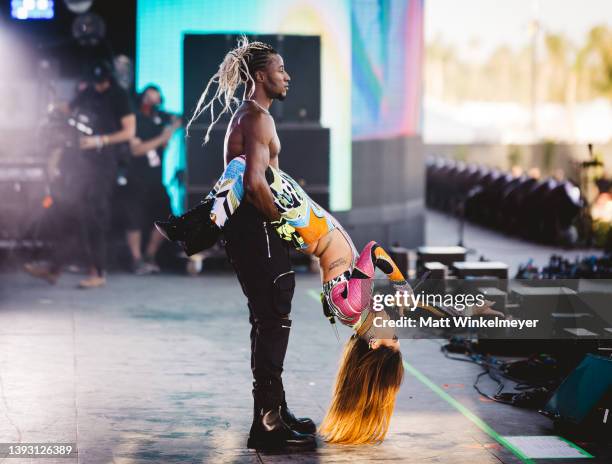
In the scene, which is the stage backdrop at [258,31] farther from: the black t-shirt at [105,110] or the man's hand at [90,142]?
the man's hand at [90,142]

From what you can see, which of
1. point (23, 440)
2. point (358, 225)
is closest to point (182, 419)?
point (23, 440)

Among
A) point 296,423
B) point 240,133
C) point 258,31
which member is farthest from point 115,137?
point 296,423

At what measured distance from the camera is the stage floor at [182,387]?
6082 mm

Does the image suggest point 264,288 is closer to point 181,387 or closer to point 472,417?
point 472,417

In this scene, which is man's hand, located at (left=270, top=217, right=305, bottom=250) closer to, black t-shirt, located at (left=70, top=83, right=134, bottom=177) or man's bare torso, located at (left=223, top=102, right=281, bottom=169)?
man's bare torso, located at (left=223, top=102, right=281, bottom=169)

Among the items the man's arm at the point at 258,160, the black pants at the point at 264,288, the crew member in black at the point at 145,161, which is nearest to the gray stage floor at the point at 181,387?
the black pants at the point at 264,288

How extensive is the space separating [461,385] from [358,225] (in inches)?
262

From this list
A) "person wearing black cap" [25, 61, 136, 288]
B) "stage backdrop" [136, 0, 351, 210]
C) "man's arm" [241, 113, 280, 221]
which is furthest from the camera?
"stage backdrop" [136, 0, 351, 210]

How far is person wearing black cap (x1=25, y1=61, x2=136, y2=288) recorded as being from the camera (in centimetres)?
1161

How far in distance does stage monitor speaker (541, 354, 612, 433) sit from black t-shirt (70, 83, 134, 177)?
646 centimetres

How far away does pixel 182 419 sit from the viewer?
6641 mm

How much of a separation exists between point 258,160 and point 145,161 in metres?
7.40

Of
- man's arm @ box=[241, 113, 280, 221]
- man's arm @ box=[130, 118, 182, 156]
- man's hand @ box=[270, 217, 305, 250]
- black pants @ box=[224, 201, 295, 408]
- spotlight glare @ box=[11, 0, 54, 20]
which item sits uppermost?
spotlight glare @ box=[11, 0, 54, 20]

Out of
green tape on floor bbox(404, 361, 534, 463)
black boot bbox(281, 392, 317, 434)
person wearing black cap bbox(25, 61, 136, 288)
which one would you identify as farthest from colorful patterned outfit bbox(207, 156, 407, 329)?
person wearing black cap bbox(25, 61, 136, 288)
